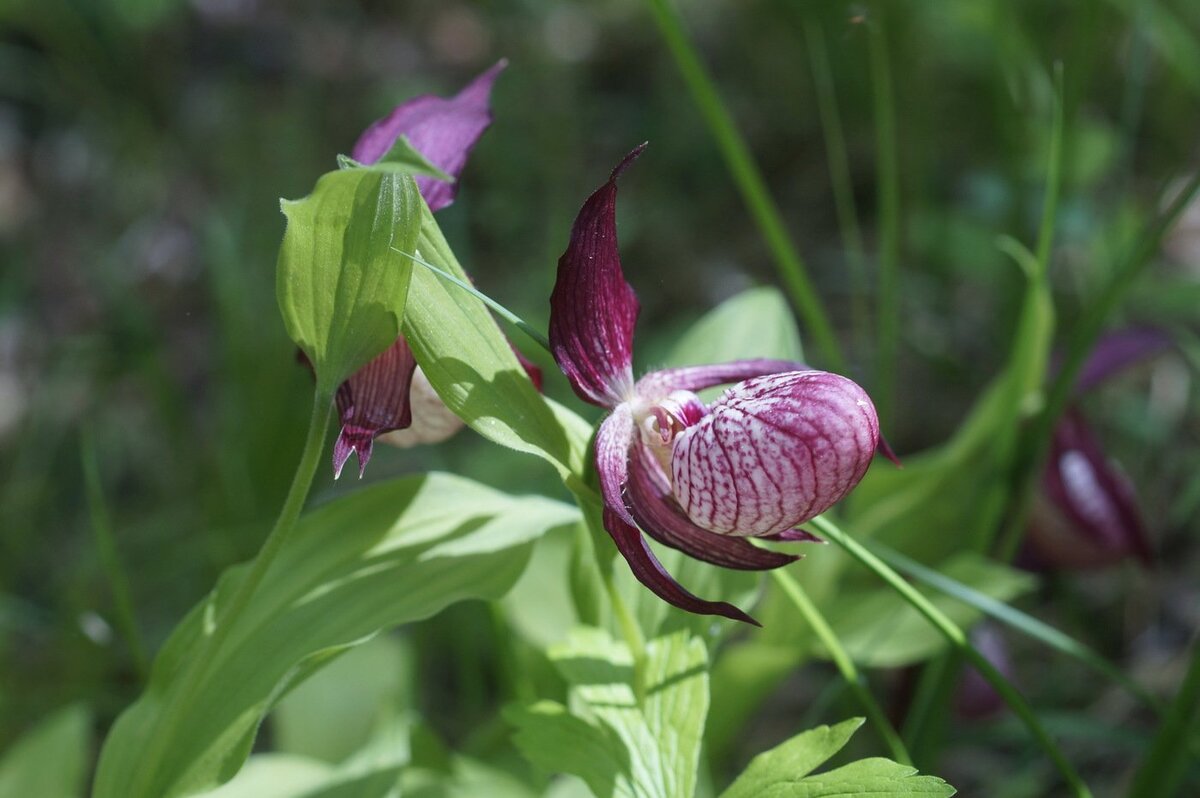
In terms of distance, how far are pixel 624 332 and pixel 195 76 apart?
8.82ft

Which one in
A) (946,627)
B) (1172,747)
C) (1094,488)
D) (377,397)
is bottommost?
(1172,747)

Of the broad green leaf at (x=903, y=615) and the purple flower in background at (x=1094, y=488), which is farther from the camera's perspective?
the purple flower in background at (x=1094, y=488)

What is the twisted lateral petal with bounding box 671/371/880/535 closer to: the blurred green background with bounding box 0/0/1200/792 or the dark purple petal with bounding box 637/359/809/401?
the dark purple petal with bounding box 637/359/809/401

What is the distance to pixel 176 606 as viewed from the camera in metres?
1.81

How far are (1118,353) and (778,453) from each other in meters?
0.87

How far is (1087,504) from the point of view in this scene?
1314 mm

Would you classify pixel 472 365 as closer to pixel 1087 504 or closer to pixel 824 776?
pixel 824 776

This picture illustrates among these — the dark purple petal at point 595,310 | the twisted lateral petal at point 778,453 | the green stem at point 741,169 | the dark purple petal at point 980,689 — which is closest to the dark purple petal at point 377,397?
the dark purple petal at point 595,310

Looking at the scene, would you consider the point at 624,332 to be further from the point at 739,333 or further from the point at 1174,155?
the point at 1174,155

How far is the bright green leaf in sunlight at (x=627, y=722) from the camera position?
2.45 ft

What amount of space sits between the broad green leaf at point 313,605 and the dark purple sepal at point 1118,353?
0.79m

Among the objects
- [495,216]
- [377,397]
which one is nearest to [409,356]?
[377,397]

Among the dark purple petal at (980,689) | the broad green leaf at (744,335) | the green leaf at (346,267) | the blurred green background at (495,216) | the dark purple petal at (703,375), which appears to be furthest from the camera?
the blurred green background at (495,216)

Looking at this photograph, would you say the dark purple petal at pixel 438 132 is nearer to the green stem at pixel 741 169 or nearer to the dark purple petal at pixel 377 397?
the dark purple petal at pixel 377 397
